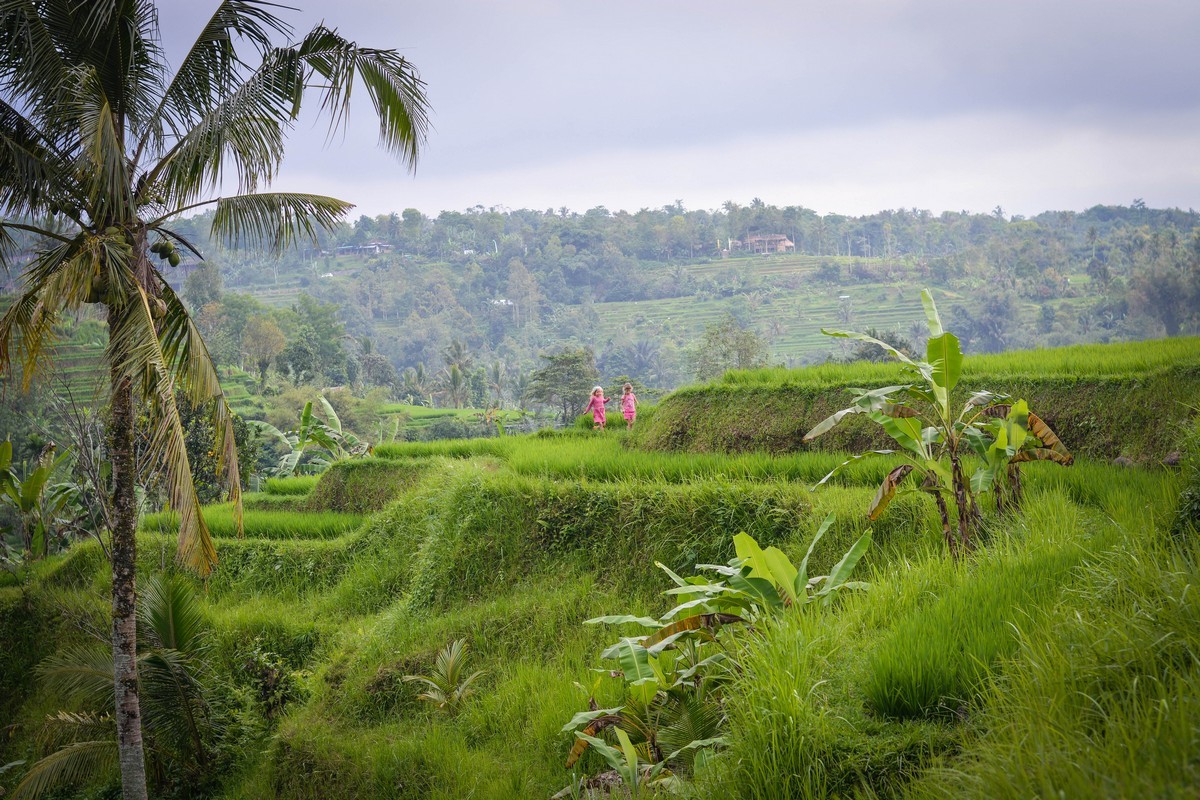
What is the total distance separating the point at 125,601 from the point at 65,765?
7.29 ft

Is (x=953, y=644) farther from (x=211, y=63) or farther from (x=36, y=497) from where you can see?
(x=36, y=497)

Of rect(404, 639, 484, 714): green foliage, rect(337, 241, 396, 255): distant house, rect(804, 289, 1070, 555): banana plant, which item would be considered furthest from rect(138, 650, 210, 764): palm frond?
rect(337, 241, 396, 255): distant house

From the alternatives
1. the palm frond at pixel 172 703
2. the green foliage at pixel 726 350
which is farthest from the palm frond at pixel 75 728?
the green foliage at pixel 726 350

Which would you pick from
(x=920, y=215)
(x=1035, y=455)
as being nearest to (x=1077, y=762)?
(x=1035, y=455)

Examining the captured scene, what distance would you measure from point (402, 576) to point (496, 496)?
160 centimetres

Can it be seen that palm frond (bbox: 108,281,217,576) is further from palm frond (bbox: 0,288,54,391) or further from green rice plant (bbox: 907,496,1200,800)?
green rice plant (bbox: 907,496,1200,800)

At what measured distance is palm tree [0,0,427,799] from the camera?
6.02 metres

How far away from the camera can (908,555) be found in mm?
5047

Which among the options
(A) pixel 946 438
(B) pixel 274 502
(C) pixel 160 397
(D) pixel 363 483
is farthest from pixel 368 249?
(A) pixel 946 438

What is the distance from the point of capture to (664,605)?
20.0ft

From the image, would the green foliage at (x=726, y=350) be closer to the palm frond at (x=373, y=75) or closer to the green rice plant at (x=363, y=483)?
the green rice plant at (x=363, y=483)

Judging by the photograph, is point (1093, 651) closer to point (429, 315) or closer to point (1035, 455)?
point (1035, 455)

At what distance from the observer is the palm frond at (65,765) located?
7191 mm

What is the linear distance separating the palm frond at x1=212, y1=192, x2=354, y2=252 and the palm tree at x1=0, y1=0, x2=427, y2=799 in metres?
0.01
